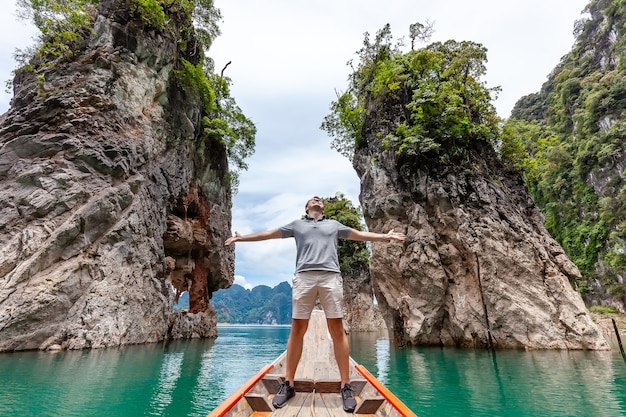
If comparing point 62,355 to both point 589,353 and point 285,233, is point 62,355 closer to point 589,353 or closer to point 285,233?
point 285,233

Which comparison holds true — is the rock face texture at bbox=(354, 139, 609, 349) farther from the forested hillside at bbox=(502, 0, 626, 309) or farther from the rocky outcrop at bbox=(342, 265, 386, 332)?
the rocky outcrop at bbox=(342, 265, 386, 332)

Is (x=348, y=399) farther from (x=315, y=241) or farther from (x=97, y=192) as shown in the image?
(x=97, y=192)

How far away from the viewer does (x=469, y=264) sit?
57.2 ft

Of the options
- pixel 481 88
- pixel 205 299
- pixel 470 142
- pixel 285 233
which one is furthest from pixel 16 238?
pixel 481 88

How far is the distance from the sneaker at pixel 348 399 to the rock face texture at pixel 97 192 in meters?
14.4

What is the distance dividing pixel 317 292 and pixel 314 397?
1142 millimetres

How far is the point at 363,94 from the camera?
24.7 meters

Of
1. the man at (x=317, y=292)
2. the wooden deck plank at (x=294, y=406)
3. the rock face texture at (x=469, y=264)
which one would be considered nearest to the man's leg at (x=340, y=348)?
the man at (x=317, y=292)

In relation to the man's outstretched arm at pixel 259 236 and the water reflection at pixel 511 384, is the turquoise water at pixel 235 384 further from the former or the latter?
the man's outstretched arm at pixel 259 236

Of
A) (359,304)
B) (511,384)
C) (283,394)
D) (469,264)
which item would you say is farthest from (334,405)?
(359,304)

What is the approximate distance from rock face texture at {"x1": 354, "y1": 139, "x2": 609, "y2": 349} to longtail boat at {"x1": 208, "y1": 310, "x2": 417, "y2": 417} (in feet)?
47.2

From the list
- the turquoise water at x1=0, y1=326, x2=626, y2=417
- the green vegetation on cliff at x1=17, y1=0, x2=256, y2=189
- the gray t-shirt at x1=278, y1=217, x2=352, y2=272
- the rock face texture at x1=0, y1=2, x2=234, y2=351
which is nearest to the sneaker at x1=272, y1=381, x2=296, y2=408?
the gray t-shirt at x1=278, y1=217, x2=352, y2=272

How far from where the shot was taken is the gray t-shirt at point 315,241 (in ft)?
11.5

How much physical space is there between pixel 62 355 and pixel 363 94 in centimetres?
2291
